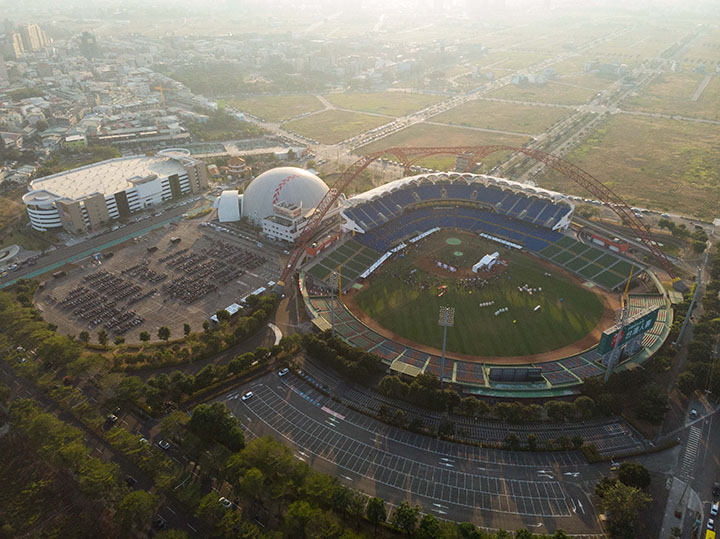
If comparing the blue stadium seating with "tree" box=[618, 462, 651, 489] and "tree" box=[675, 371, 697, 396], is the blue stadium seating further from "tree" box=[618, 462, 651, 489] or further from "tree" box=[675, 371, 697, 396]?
"tree" box=[618, 462, 651, 489]

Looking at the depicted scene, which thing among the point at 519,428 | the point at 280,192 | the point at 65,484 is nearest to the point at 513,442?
the point at 519,428

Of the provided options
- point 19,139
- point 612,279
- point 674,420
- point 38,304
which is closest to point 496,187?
point 612,279

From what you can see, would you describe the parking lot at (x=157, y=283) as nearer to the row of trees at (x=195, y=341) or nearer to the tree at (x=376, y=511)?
the row of trees at (x=195, y=341)

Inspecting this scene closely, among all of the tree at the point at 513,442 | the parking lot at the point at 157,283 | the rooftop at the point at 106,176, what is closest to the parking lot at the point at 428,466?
the tree at the point at 513,442

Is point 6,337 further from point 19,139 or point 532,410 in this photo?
point 19,139

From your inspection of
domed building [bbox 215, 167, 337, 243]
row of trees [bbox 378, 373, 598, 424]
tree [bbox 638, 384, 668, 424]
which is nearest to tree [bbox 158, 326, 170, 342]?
row of trees [bbox 378, 373, 598, 424]
